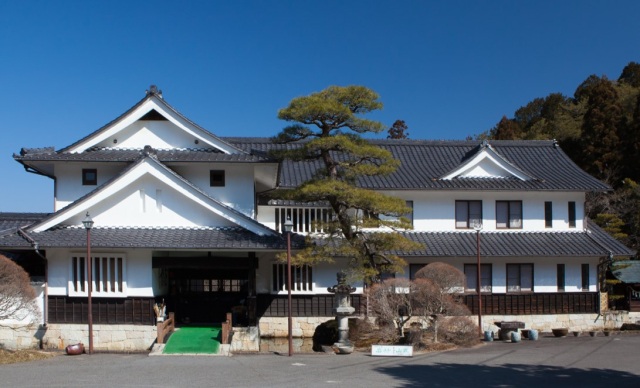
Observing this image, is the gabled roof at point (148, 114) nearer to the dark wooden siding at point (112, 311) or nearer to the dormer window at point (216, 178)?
the dormer window at point (216, 178)

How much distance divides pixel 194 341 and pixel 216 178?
6.19m

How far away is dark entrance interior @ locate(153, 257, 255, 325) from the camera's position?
21.4m

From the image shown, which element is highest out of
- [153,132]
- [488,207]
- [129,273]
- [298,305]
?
[153,132]

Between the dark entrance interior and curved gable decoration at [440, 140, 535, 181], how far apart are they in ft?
31.2

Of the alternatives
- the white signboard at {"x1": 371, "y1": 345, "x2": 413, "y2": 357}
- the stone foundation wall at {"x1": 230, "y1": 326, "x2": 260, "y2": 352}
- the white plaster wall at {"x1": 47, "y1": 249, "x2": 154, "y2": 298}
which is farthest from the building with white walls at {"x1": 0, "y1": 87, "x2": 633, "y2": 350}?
the white signboard at {"x1": 371, "y1": 345, "x2": 413, "y2": 357}

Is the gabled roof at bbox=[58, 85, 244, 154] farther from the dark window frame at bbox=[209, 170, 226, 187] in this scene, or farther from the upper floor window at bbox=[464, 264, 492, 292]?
the upper floor window at bbox=[464, 264, 492, 292]

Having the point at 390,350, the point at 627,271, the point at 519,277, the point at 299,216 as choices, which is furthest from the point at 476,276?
the point at 390,350

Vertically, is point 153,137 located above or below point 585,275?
above

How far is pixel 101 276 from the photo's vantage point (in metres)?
19.5

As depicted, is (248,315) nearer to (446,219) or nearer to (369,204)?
(369,204)

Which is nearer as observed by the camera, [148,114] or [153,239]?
[153,239]

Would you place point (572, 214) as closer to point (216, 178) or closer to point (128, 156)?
point (216, 178)

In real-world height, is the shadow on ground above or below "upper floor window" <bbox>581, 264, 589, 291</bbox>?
below

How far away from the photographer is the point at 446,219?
25.3 m
